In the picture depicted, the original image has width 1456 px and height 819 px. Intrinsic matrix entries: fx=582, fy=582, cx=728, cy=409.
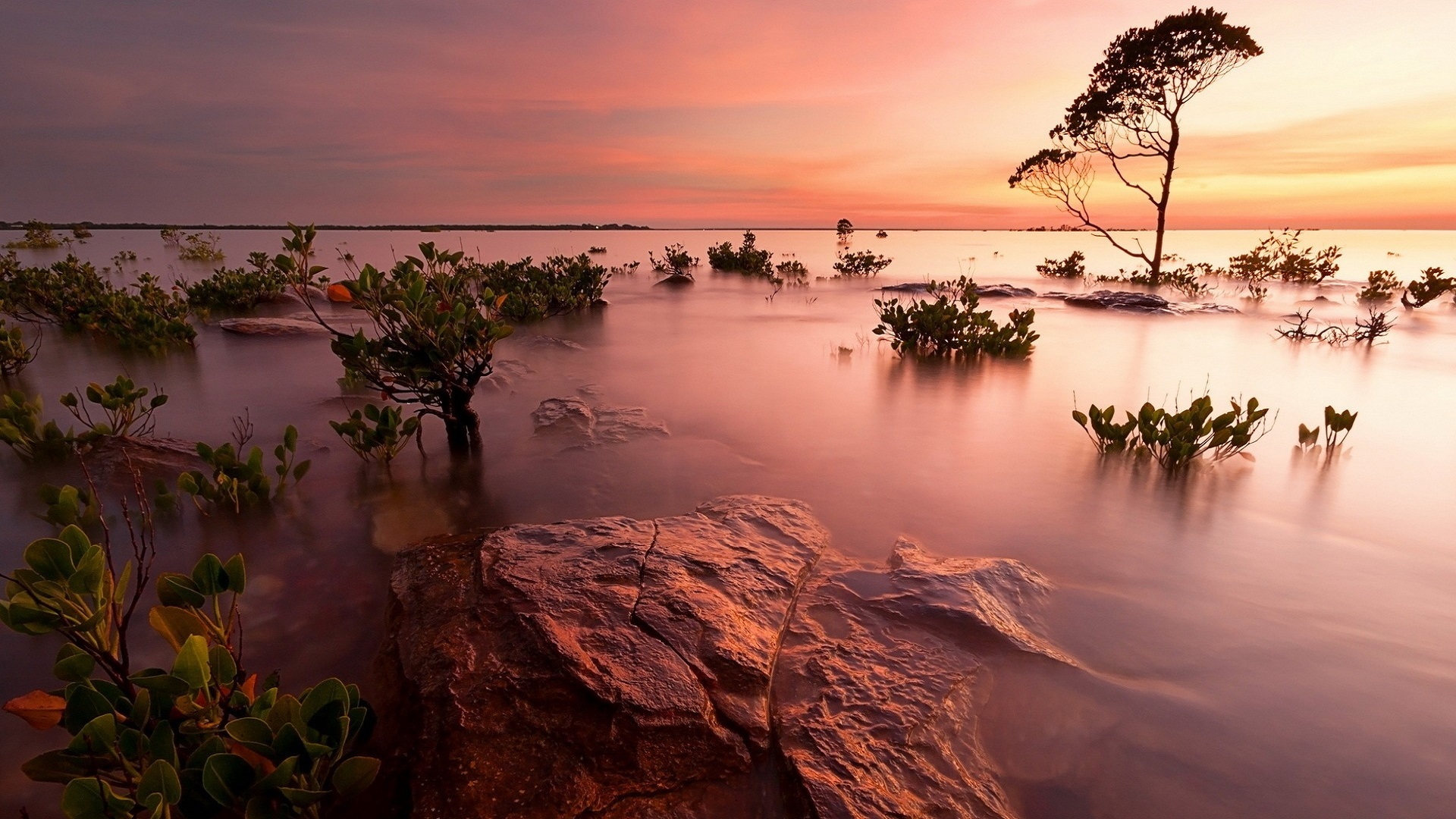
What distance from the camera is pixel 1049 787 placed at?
8.02 ft

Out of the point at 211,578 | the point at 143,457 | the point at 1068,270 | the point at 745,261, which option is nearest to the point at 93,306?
the point at 143,457

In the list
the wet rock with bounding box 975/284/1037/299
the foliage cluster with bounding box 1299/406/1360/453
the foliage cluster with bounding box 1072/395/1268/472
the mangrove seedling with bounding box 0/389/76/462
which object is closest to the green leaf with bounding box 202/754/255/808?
the mangrove seedling with bounding box 0/389/76/462

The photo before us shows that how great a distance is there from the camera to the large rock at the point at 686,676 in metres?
2.23

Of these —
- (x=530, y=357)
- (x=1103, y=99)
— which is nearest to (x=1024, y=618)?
(x=530, y=357)

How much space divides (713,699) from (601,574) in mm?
1063

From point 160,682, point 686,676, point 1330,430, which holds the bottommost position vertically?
point 686,676

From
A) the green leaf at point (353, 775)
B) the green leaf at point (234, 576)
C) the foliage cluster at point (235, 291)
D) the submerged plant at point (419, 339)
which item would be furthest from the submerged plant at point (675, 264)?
the green leaf at point (353, 775)

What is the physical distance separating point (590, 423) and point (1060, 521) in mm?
5287

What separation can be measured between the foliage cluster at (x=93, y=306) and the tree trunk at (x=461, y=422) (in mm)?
9278

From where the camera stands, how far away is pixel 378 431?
5781 mm

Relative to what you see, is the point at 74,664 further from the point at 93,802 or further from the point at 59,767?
the point at 93,802

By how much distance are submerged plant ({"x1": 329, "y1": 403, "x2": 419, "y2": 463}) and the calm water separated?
0.26 m

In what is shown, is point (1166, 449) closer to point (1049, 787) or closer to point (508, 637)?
point (1049, 787)

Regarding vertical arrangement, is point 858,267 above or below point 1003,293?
above
